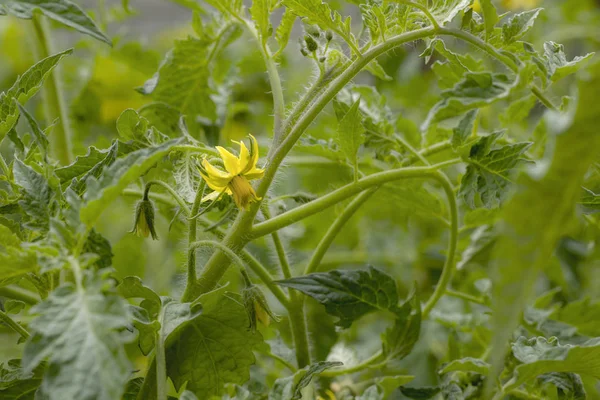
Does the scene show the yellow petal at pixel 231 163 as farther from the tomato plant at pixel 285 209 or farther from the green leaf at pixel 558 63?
the green leaf at pixel 558 63

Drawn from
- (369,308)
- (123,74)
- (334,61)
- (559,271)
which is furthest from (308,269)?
(123,74)

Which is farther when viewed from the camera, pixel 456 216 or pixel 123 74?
pixel 123 74

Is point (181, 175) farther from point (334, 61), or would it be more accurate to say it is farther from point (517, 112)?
point (517, 112)

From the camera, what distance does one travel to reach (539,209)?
333mm

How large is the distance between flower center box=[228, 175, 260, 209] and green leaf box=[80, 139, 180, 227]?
114 mm

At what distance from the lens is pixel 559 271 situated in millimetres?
1005

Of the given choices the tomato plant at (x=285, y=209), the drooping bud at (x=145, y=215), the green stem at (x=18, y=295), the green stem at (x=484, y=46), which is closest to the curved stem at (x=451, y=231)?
the tomato plant at (x=285, y=209)

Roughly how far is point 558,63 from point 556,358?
235 millimetres

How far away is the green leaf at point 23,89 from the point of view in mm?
515

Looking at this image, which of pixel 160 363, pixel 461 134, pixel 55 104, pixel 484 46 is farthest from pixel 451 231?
pixel 55 104

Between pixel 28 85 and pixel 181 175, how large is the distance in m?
0.15

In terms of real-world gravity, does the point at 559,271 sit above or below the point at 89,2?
below

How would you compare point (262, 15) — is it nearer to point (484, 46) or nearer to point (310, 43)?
point (310, 43)

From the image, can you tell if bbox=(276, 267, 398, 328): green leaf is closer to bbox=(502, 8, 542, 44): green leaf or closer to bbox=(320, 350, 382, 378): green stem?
bbox=(320, 350, 382, 378): green stem
